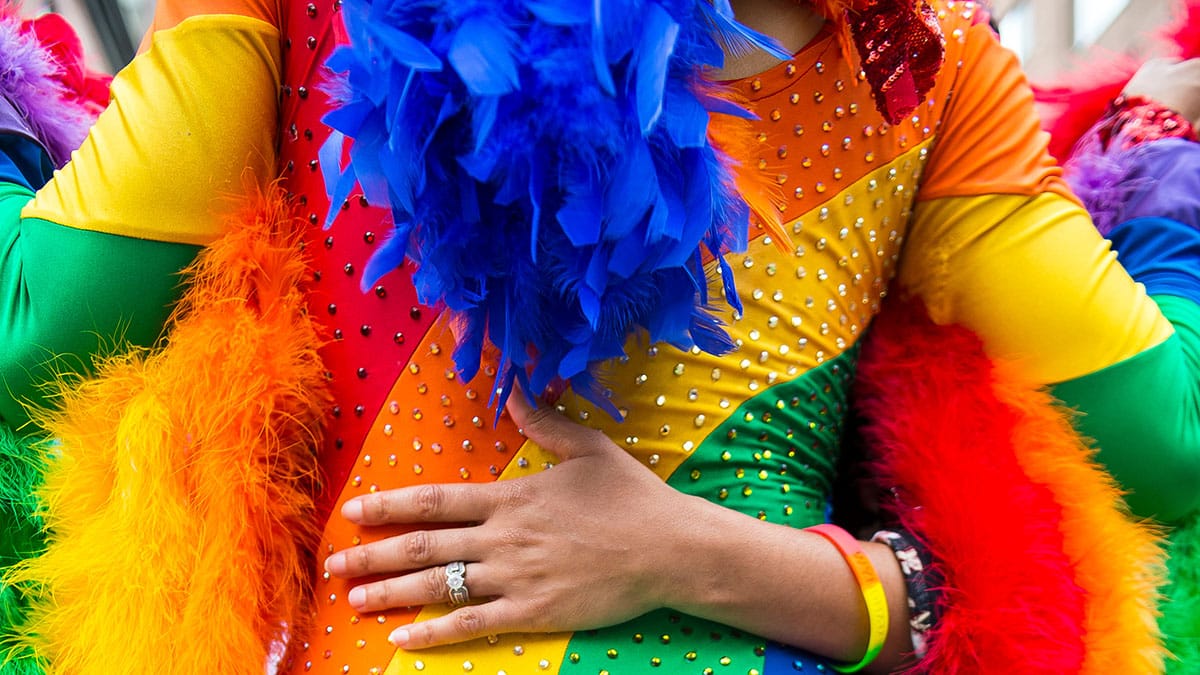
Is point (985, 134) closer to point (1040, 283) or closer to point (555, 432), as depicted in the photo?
point (1040, 283)

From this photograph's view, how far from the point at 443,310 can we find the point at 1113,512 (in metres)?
0.73

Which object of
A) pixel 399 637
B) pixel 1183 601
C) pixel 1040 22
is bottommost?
pixel 1040 22

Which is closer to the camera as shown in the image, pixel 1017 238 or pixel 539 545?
pixel 539 545

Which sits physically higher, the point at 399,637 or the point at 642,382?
the point at 642,382

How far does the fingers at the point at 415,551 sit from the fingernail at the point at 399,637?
0.05 m

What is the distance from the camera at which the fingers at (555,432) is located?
96cm

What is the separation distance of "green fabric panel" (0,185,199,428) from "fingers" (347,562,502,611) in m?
0.33

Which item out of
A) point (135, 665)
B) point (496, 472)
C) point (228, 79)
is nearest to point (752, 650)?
point (496, 472)

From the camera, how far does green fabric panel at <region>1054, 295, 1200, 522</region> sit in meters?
1.12

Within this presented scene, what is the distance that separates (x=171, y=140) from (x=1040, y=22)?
168 inches

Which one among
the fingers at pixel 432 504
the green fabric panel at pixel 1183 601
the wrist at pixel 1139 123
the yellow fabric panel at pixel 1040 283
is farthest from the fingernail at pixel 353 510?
the wrist at pixel 1139 123

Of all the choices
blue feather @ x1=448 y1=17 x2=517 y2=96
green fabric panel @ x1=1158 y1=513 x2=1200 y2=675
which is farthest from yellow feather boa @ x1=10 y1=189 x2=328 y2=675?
green fabric panel @ x1=1158 y1=513 x2=1200 y2=675

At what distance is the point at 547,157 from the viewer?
72 cm

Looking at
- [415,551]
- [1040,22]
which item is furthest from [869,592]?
[1040,22]
